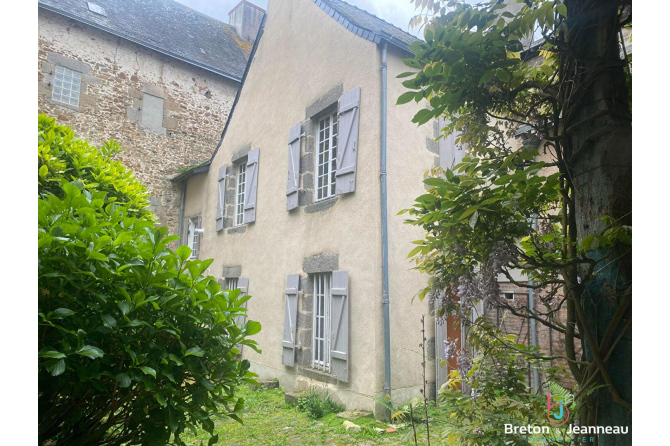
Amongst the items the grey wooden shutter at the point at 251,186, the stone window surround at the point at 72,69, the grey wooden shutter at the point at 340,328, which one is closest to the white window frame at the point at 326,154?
the grey wooden shutter at the point at 340,328

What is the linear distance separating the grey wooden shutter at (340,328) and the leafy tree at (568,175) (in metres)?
4.08

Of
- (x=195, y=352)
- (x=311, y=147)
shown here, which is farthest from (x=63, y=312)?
(x=311, y=147)

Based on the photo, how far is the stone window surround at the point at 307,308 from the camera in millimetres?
6469

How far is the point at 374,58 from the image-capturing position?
20.3ft

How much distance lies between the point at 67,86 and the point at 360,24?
7.86 meters

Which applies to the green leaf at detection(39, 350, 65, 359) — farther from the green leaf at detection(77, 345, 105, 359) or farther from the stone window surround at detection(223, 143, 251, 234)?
the stone window surround at detection(223, 143, 251, 234)

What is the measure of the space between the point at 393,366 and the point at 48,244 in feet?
15.7

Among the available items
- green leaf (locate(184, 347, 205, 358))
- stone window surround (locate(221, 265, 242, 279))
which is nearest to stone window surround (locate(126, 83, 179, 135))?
stone window surround (locate(221, 265, 242, 279))

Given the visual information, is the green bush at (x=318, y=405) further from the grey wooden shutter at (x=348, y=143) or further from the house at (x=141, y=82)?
the house at (x=141, y=82)

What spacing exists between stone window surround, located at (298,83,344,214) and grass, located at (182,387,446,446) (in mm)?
2842

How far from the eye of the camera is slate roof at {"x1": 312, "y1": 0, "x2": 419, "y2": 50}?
605cm

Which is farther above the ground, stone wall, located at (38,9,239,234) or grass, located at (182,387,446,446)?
stone wall, located at (38,9,239,234)
